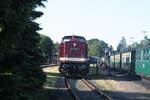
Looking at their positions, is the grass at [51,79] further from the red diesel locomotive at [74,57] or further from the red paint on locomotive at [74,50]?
the red paint on locomotive at [74,50]

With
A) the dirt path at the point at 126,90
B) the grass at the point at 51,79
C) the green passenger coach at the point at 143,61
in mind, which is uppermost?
the green passenger coach at the point at 143,61

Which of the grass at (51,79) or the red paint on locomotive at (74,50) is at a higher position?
the red paint on locomotive at (74,50)

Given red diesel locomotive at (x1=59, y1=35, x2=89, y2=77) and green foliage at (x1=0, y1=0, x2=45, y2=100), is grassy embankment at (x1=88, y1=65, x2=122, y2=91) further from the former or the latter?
green foliage at (x1=0, y1=0, x2=45, y2=100)

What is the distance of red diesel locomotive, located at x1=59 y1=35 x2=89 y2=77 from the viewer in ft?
106

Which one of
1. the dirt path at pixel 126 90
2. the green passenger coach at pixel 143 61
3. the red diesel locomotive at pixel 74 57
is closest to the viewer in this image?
the dirt path at pixel 126 90

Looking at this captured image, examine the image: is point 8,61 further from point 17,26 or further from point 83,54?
point 83,54

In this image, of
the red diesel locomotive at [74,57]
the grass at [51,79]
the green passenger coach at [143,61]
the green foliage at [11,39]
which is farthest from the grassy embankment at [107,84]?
the green foliage at [11,39]

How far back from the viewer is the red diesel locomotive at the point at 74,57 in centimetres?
3225

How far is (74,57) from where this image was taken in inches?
1280

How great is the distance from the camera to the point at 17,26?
23.8ft

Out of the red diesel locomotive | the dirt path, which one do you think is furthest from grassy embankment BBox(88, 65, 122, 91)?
the red diesel locomotive

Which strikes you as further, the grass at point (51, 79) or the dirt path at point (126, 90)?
the grass at point (51, 79)

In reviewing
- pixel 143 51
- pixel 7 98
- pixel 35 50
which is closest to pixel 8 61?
pixel 7 98

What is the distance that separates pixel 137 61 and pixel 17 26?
24390mm
